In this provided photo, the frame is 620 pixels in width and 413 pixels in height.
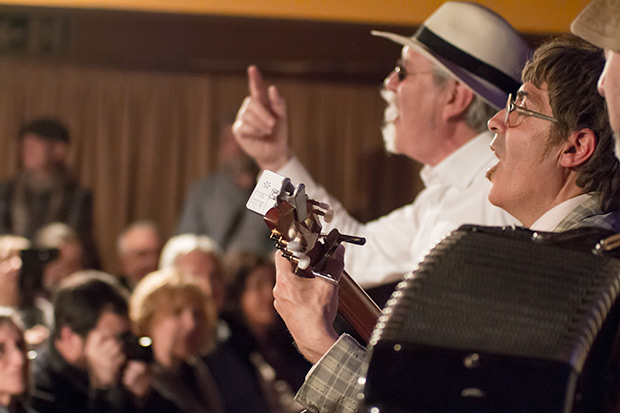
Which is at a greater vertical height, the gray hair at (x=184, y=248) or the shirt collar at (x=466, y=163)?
the shirt collar at (x=466, y=163)

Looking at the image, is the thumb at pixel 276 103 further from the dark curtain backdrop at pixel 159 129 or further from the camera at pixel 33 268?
the dark curtain backdrop at pixel 159 129

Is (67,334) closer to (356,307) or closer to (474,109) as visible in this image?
(474,109)

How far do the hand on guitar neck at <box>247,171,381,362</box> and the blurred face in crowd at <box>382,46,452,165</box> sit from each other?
94 cm

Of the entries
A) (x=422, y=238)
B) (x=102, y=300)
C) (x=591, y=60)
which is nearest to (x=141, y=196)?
(x=102, y=300)

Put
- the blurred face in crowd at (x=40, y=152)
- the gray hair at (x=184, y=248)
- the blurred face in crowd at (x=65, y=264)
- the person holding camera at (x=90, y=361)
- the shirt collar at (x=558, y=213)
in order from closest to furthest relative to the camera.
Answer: the shirt collar at (x=558, y=213), the person holding camera at (x=90, y=361), the gray hair at (x=184, y=248), the blurred face in crowd at (x=65, y=264), the blurred face in crowd at (x=40, y=152)

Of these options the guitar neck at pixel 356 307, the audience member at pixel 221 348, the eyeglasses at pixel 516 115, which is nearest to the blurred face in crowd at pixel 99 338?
the audience member at pixel 221 348

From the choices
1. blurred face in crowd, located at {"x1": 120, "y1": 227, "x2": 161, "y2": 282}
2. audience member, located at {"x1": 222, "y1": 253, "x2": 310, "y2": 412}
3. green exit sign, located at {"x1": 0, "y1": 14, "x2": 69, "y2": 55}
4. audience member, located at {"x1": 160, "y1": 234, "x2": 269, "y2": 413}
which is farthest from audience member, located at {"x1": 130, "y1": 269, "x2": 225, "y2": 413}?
green exit sign, located at {"x1": 0, "y1": 14, "x2": 69, "y2": 55}

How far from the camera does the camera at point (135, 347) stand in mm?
3205

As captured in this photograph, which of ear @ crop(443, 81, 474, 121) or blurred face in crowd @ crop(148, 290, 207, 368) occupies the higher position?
ear @ crop(443, 81, 474, 121)

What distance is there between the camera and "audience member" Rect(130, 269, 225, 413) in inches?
139

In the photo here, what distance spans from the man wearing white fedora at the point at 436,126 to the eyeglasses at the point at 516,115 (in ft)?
2.27

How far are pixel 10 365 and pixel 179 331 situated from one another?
885 millimetres

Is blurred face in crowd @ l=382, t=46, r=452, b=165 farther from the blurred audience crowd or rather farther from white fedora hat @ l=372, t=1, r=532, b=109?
the blurred audience crowd

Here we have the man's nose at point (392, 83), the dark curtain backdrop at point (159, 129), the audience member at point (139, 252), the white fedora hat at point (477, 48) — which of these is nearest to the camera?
the white fedora hat at point (477, 48)
